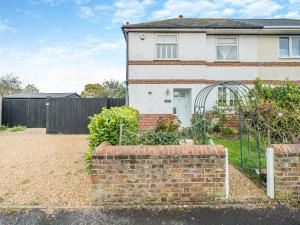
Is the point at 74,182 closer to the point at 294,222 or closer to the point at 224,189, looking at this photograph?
the point at 224,189

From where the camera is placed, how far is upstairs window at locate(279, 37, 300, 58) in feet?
44.5

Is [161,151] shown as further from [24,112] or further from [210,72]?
[24,112]

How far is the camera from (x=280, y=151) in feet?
13.4

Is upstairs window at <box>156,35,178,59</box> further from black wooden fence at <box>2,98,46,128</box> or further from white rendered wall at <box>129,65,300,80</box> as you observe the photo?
black wooden fence at <box>2,98,46,128</box>

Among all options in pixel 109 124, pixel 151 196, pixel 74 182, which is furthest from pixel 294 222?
pixel 74 182

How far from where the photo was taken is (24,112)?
17766 millimetres

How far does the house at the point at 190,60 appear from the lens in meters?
12.9

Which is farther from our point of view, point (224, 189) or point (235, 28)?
point (235, 28)

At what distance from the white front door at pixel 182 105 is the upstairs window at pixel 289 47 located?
5.99 m

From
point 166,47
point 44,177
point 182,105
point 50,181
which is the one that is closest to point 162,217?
point 50,181

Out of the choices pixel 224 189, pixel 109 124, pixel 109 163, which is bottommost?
pixel 224 189

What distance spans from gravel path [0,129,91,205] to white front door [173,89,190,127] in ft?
20.6

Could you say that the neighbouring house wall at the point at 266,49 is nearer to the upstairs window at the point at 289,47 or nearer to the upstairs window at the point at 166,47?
the upstairs window at the point at 289,47

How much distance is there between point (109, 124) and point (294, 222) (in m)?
3.61
